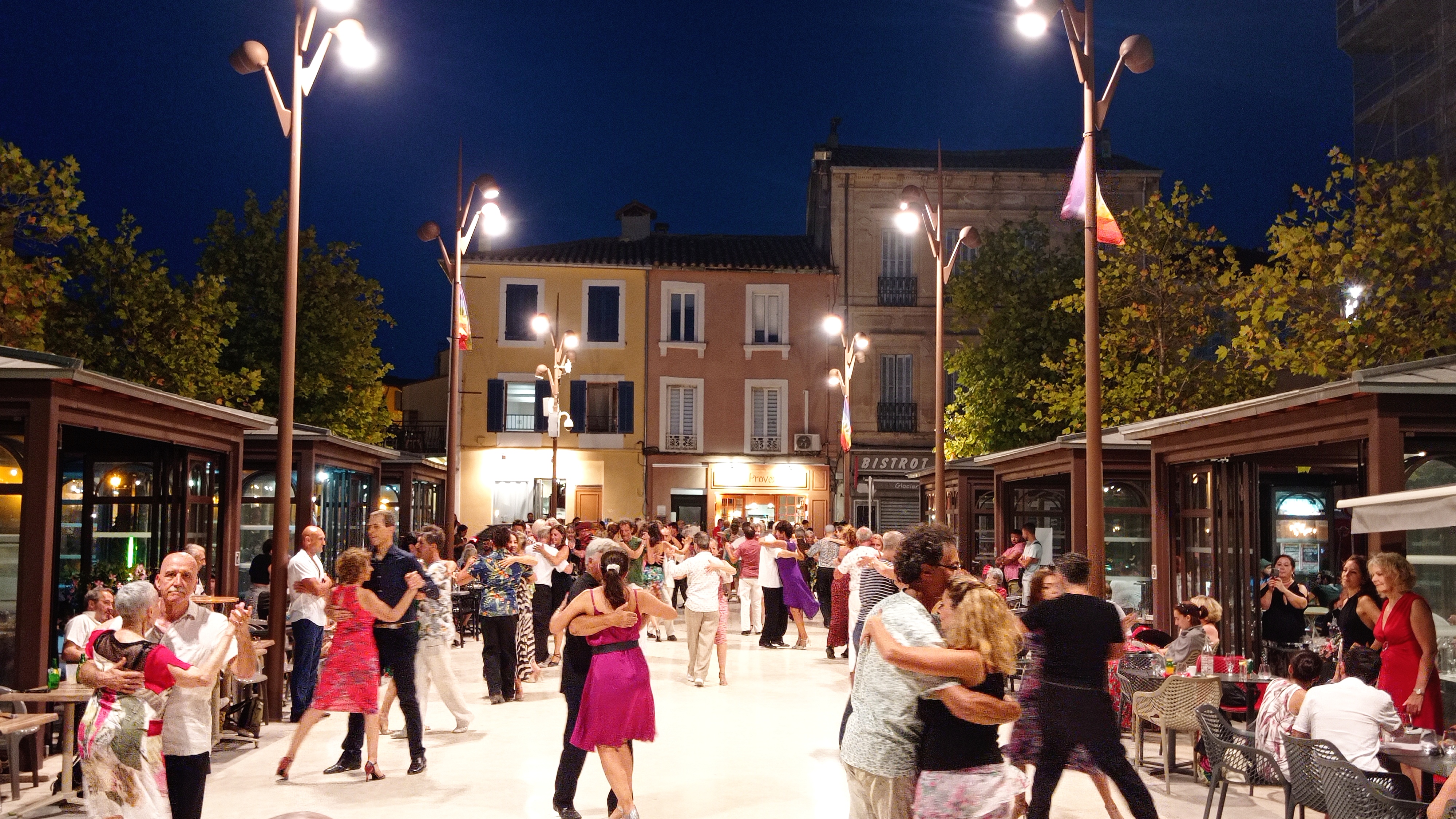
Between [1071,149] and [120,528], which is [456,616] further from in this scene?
[1071,149]

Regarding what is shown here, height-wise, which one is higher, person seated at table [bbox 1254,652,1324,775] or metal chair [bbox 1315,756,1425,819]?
person seated at table [bbox 1254,652,1324,775]

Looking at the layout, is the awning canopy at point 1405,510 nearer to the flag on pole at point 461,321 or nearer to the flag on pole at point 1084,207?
the flag on pole at point 1084,207

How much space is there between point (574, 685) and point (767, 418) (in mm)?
31228

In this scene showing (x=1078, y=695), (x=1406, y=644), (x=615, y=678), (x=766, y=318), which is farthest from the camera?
(x=766, y=318)

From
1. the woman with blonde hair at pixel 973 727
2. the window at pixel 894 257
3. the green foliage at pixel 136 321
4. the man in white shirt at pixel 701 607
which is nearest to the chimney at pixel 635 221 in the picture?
the window at pixel 894 257

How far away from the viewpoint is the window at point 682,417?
38562 mm

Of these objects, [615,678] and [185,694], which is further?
[615,678]

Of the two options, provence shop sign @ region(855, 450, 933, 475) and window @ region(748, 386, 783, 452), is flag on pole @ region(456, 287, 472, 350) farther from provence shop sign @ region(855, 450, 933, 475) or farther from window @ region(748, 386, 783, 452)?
window @ region(748, 386, 783, 452)

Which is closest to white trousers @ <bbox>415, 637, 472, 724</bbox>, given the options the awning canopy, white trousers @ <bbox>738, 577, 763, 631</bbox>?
the awning canopy

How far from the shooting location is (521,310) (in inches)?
1523

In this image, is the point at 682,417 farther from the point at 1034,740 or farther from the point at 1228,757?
the point at 1034,740

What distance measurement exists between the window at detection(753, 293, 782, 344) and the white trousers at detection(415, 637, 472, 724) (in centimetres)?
2876

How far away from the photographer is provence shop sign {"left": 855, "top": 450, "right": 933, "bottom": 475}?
A: 122 feet

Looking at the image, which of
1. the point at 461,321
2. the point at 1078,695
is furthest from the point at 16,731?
the point at 461,321
